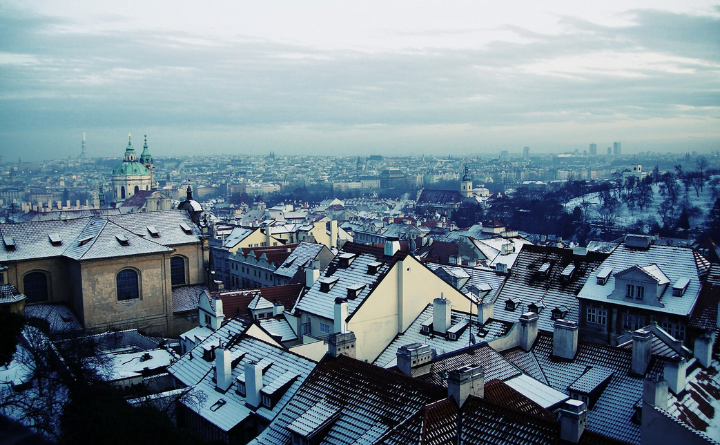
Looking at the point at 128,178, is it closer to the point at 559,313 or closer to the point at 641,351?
the point at 559,313

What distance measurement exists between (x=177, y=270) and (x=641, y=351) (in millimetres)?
35095

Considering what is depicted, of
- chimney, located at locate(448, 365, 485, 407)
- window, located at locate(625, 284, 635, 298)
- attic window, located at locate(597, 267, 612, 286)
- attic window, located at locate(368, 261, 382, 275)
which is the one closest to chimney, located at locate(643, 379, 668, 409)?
A: chimney, located at locate(448, 365, 485, 407)

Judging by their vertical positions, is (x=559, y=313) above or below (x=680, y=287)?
below

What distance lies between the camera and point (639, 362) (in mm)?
21000

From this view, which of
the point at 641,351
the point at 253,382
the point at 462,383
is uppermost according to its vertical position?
the point at 462,383

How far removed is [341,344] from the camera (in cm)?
2073

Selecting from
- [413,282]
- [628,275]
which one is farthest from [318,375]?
[628,275]

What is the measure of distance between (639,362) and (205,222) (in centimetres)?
3507

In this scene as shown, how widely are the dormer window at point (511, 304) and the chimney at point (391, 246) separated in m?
7.97

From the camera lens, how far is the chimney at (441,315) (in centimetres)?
2714

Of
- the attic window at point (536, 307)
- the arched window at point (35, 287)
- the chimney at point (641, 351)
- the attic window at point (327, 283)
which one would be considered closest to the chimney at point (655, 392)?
the chimney at point (641, 351)

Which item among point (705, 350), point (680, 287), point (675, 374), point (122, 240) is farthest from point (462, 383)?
point (122, 240)

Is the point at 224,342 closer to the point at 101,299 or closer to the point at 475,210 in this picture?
the point at 101,299

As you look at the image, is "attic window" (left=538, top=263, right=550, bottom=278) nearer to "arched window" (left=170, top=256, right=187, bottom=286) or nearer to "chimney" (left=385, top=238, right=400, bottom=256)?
"chimney" (left=385, top=238, right=400, bottom=256)
